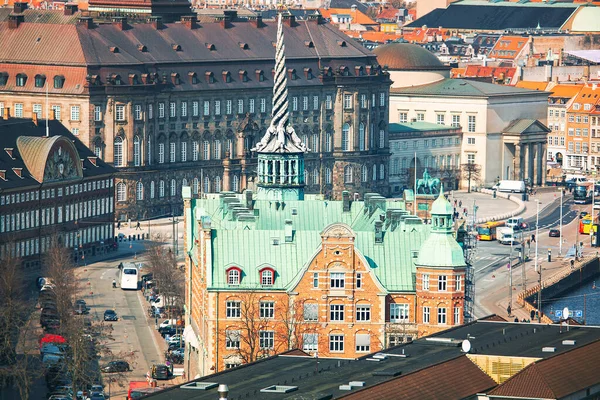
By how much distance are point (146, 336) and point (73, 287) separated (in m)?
10.0

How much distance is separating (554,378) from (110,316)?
65.4 metres

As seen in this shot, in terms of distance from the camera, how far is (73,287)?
607 feet

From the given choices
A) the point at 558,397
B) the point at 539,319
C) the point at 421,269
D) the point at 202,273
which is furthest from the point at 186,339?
the point at 558,397

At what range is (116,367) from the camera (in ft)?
531

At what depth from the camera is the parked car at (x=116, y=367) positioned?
Result: 16138cm

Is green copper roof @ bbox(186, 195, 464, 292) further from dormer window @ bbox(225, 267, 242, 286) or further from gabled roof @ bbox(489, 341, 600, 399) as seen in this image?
gabled roof @ bbox(489, 341, 600, 399)

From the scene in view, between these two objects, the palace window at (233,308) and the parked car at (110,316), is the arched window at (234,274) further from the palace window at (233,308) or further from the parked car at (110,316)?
the parked car at (110,316)

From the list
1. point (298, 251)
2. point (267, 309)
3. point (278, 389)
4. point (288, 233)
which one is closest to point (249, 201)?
point (288, 233)

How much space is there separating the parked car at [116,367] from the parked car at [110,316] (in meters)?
19.1

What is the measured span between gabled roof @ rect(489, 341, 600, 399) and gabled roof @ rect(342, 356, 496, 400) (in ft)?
4.93

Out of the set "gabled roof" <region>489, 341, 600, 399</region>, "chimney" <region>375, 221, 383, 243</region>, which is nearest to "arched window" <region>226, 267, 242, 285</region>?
"chimney" <region>375, 221, 383, 243</region>

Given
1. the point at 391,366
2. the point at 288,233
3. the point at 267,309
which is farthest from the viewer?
the point at 288,233

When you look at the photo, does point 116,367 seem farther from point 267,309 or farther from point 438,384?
point 438,384

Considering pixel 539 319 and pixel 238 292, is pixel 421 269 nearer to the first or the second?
pixel 238 292
